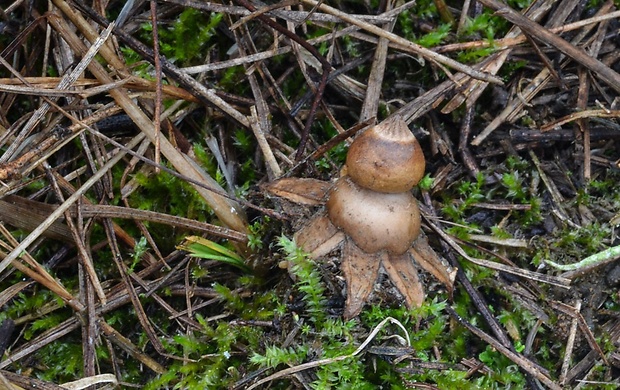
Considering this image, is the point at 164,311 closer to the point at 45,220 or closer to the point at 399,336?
the point at 45,220

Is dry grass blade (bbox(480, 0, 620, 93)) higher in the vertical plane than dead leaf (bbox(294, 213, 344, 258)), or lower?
higher

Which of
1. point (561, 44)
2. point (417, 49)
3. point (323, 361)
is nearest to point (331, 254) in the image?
point (323, 361)

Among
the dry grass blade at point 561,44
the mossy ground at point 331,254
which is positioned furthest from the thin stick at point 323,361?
the dry grass blade at point 561,44

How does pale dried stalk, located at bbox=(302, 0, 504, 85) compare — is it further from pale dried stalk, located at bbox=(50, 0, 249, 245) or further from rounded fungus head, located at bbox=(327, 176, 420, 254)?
pale dried stalk, located at bbox=(50, 0, 249, 245)

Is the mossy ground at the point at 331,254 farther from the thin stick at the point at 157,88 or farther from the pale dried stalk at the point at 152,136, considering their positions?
the thin stick at the point at 157,88

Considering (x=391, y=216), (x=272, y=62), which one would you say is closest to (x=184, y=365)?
(x=391, y=216)

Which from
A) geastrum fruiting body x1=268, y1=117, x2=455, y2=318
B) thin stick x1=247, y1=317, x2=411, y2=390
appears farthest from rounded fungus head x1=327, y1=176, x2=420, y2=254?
thin stick x1=247, y1=317, x2=411, y2=390

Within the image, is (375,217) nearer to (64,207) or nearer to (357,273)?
(357,273)
